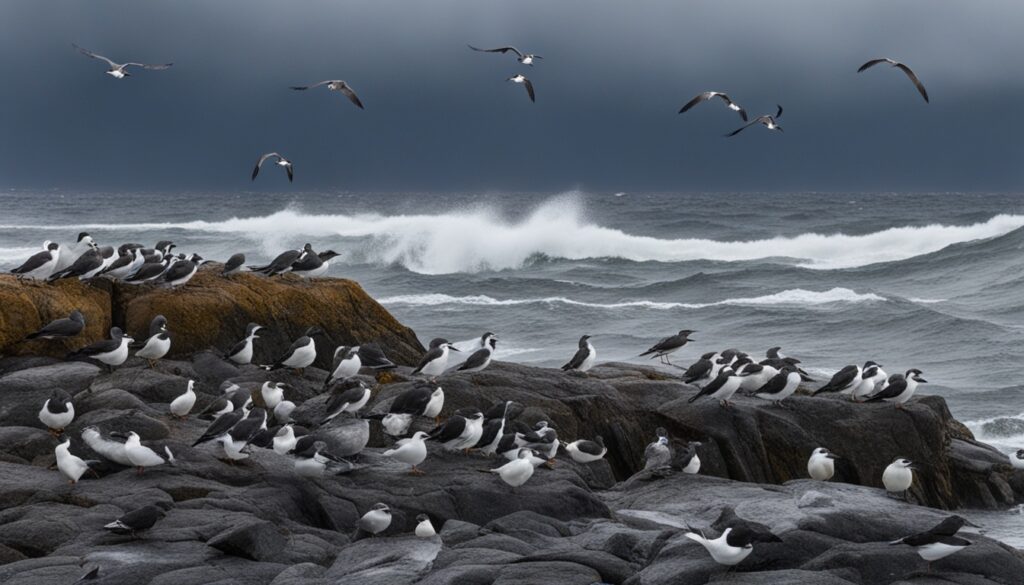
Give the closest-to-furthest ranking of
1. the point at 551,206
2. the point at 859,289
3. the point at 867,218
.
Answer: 1. the point at 859,289
2. the point at 551,206
3. the point at 867,218

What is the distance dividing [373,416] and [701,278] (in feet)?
132

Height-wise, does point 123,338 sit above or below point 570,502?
above

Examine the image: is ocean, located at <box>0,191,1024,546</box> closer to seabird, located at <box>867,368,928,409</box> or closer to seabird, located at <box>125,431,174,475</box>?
seabird, located at <box>867,368,928,409</box>

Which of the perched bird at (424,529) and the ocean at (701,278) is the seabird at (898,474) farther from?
the perched bird at (424,529)

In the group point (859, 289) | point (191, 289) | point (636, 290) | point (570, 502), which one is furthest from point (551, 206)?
point (570, 502)

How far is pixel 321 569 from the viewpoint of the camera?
10719mm

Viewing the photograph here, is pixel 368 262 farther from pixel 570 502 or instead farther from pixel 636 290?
pixel 570 502

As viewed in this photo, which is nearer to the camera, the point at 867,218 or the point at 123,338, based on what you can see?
the point at 123,338

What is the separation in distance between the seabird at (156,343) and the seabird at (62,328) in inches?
38.7

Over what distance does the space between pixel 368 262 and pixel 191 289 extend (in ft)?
146

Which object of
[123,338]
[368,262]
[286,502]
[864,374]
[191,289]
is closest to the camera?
[286,502]

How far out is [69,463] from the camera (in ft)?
40.6

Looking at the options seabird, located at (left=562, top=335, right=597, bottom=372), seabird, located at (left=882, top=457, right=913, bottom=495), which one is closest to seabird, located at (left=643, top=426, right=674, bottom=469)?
seabird, located at (left=882, top=457, right=913, bottom=495)

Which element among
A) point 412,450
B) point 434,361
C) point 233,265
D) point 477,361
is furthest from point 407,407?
point 233,265
